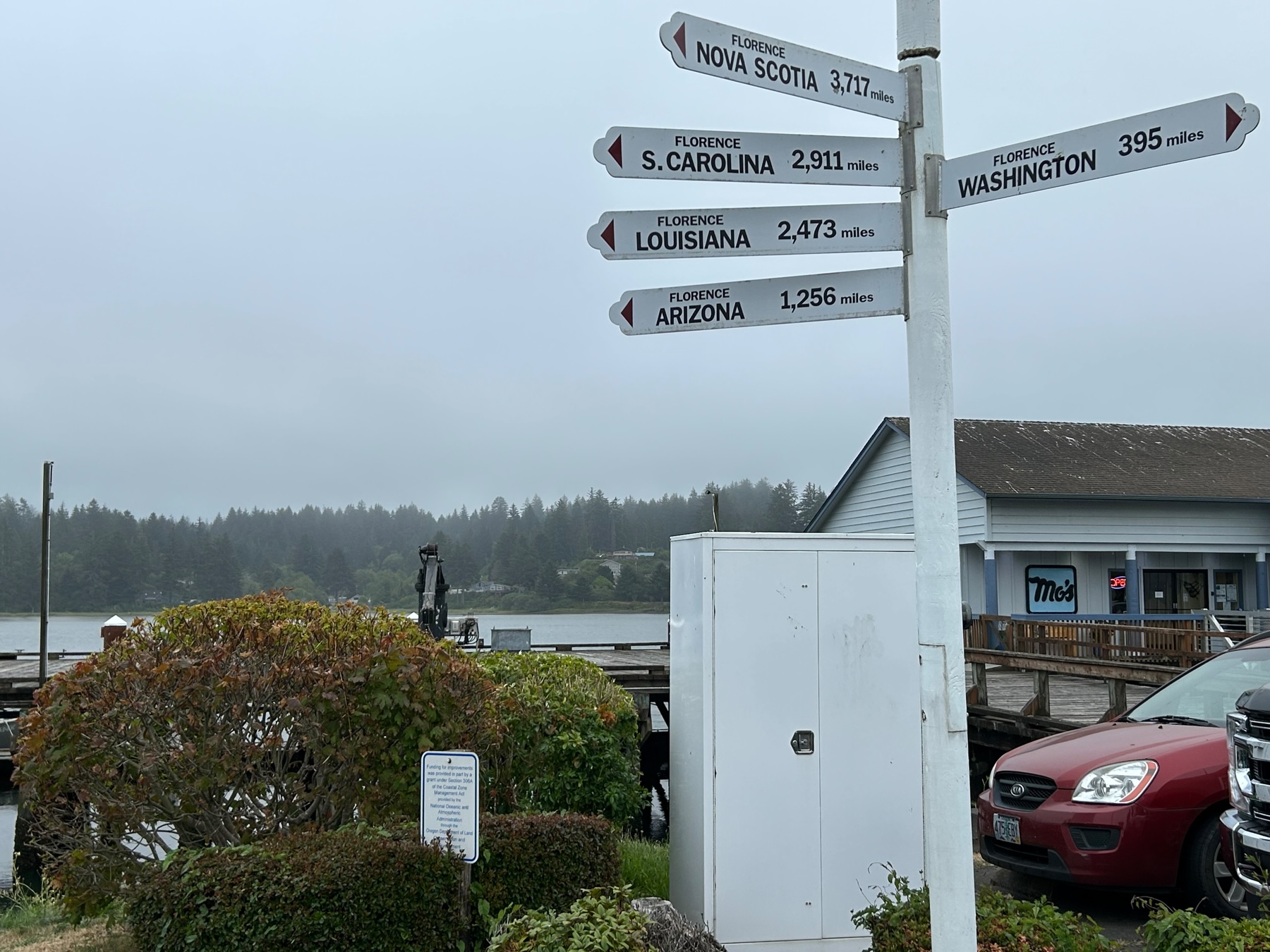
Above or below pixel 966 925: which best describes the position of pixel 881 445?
above

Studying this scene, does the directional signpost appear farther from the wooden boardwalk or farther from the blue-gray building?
the blue-gray building

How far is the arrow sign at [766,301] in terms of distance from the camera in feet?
13.0

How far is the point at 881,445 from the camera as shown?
3266 cm

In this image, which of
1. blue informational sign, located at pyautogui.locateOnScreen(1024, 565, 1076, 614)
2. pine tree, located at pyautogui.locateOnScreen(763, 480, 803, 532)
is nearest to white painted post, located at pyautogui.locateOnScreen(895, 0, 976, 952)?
blue informational sign, located at pyautogui.locateOnScreen(1024, 565, 1076, 614)

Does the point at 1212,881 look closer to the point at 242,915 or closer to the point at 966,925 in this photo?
the point at 966,925

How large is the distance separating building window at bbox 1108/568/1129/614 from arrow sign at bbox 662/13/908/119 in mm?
29603

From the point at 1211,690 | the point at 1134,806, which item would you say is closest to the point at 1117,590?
the point at 1211,690

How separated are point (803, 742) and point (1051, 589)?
2562 centimetres

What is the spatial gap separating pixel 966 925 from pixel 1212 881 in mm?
4595

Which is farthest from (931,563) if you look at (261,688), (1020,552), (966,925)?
(1020,552)

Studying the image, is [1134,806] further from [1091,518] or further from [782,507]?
[782,507]

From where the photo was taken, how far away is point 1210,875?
734 cm

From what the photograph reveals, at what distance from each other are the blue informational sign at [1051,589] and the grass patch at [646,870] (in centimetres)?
2298

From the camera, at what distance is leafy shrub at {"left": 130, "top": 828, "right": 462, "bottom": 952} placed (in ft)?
17.5
